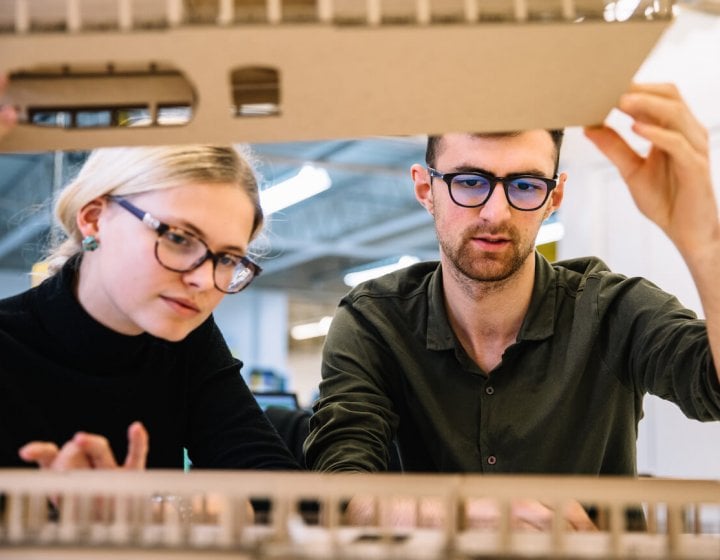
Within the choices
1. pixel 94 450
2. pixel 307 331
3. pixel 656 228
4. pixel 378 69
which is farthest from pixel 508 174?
pixel 307 331

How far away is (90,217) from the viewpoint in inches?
50.0

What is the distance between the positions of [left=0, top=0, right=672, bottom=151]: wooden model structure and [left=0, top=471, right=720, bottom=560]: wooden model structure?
0.32m

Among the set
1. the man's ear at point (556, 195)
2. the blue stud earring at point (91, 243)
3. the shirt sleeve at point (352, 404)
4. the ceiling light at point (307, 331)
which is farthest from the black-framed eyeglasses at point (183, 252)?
the ceiling light at point (307, 331)

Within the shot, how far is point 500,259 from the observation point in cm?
137

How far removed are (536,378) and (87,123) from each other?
900 mm

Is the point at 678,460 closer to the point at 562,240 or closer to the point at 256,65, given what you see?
the point at 562,240

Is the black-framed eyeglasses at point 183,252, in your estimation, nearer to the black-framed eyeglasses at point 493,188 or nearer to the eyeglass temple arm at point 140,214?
the eyeglass temple arm at point 140,214

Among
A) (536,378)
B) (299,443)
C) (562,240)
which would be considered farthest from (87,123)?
(562,240)

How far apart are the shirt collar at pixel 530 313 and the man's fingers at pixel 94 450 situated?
73cm

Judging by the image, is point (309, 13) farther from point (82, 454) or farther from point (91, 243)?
point (91, 243)

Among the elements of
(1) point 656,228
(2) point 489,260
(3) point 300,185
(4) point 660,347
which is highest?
(3) point 300,185

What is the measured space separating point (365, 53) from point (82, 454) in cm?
47

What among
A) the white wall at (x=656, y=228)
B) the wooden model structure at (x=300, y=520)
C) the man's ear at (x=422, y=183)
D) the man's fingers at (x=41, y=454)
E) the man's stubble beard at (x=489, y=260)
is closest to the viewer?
the wooden model structure at (x=300, y=520)

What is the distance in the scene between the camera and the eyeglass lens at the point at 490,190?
1.34 m
